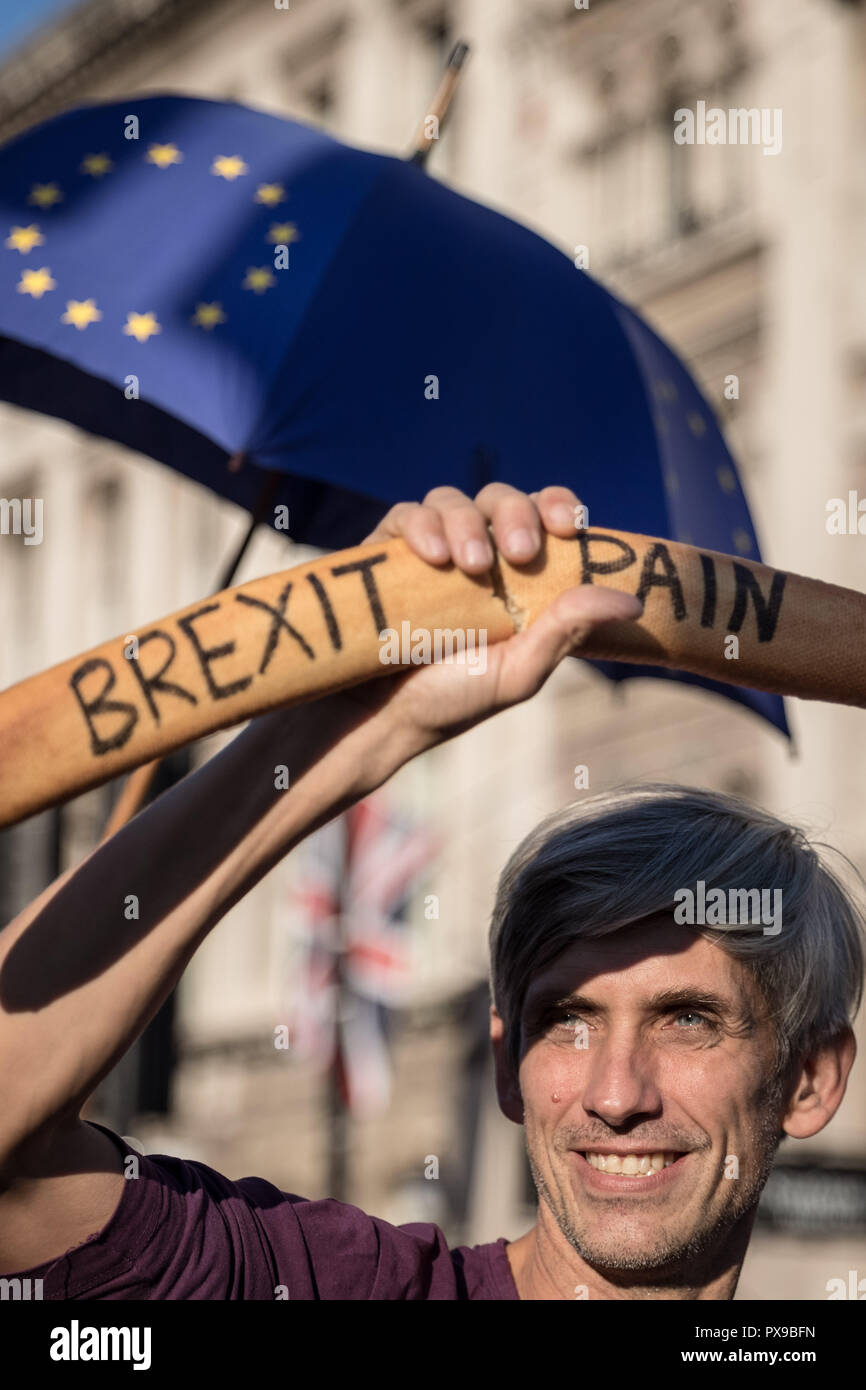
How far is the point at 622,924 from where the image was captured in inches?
79.0

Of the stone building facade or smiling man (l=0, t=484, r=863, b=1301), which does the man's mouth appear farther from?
the stone building facade

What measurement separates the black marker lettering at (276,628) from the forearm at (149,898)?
11 centimetres

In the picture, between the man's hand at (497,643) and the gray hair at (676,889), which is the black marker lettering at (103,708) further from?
the gray hair at (676,889)

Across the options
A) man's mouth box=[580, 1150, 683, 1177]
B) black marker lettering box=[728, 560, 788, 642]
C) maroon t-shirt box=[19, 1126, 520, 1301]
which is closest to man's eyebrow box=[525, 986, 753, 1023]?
man's mouth box=[580, 1150, 683, 1177]

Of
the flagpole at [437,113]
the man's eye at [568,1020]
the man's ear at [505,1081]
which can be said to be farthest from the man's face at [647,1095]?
the flagpole at [437,113]

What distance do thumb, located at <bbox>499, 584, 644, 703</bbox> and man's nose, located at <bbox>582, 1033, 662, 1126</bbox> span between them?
Answer: 52 centimetres

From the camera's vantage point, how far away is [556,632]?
1.58 metres

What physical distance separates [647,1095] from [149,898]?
0.62 metres

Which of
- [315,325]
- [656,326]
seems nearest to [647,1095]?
[315,325]

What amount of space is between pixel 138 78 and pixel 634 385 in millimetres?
20685

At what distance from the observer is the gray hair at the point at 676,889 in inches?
79.9

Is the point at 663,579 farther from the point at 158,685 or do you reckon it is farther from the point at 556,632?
the point at 158,685

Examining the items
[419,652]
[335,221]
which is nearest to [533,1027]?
[419,652]

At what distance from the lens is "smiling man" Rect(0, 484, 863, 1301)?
1.59 meters
